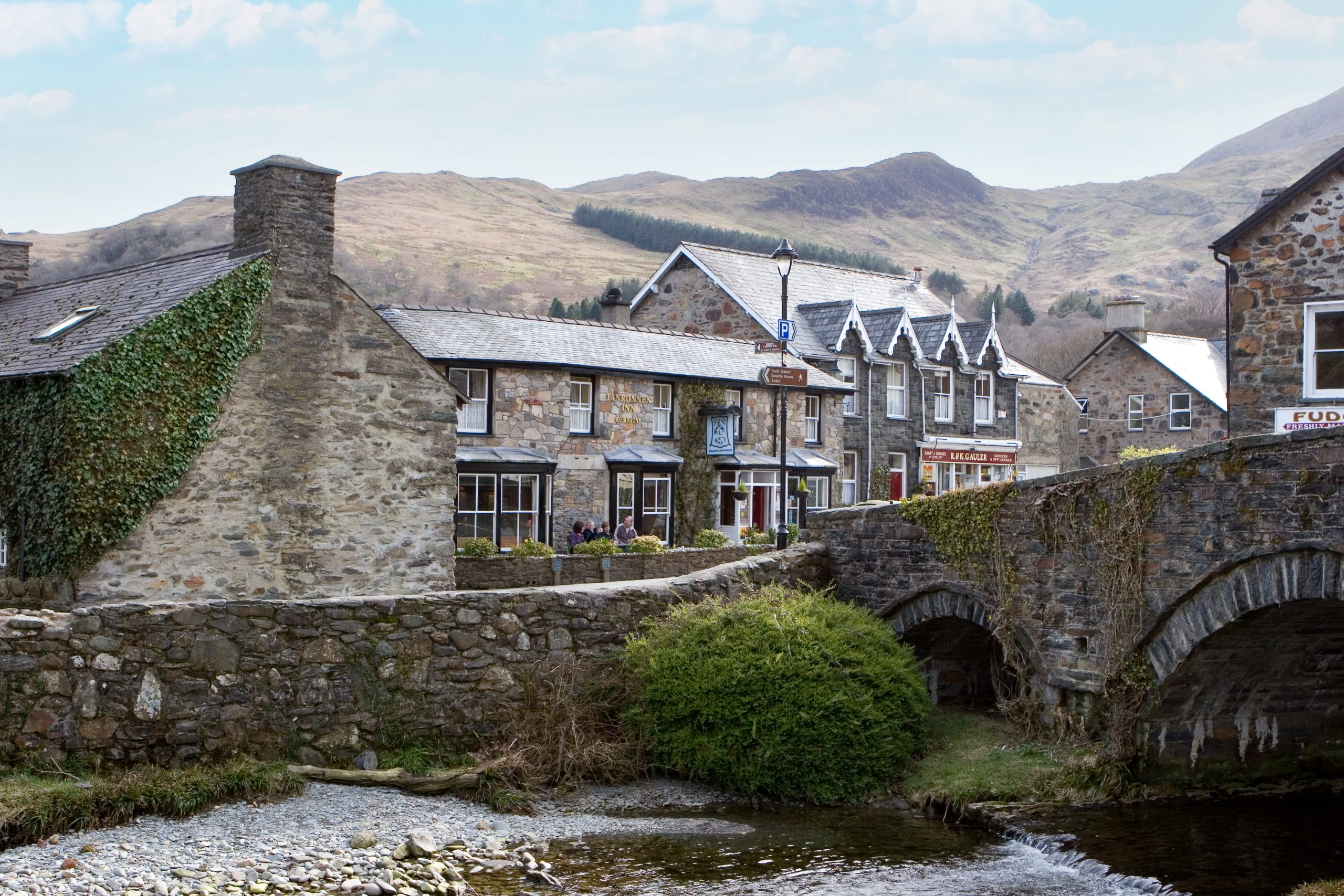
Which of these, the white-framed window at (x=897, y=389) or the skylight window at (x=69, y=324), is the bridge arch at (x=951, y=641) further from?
the white-framed window at (x=897, y=389)

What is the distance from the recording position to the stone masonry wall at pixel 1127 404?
140 feet

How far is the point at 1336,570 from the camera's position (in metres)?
11.4

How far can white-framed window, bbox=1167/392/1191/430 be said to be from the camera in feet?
141

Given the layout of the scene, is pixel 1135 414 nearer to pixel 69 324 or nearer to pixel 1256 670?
pixel 1256 670

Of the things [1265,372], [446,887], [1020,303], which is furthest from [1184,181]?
[446,887]

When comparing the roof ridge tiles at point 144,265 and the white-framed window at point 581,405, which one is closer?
the roof ridge tiles at point 144,265

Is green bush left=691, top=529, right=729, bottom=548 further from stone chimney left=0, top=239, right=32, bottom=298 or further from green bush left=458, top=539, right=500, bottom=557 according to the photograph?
stone chimney left=0, top=239, right=32, bottom=298

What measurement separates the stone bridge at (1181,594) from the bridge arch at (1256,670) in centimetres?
2

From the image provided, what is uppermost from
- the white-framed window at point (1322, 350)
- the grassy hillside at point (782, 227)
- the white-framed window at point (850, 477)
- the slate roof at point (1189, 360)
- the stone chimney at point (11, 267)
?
the grassy hillside at point (782, 227)

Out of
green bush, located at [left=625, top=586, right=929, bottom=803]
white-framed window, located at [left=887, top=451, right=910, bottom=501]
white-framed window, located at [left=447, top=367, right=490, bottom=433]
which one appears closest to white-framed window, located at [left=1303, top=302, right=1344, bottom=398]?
green bush, located at [left=625, top=586, right=929, bottom=803]

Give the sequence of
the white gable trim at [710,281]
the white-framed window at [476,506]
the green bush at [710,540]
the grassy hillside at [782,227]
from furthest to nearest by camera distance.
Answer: the grassy hillside at [782,227] < the white gable trim at [710,281] < the green bush at [710,540] < the white-framed window at [476,506]

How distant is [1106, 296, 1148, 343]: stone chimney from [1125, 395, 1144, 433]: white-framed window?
1.91m

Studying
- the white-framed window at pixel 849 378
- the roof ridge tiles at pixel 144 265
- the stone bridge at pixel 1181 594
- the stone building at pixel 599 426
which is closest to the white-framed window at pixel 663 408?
the stone building at pixel 599 426

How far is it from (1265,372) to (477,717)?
12732 millimetres
